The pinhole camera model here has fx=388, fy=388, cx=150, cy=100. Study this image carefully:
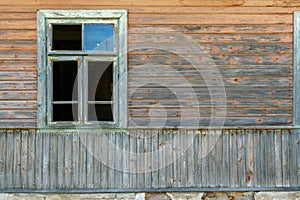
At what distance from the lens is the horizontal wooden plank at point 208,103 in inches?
182

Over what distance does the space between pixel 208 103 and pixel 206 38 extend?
78 centimetres

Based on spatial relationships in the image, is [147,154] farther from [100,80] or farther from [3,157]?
[3,157]

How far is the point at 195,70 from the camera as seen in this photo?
464 centimetres

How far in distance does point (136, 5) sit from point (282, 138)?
7.77ft

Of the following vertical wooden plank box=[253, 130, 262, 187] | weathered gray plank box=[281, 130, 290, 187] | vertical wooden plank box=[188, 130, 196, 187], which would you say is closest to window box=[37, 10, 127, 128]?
vertical wooden plank box=[188, 130, 196, 187]

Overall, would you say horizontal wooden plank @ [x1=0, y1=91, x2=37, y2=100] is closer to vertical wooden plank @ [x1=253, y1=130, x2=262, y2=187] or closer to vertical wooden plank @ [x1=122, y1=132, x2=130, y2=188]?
vertical wooden plank @ [x1=122, y1=132, x2=130, y2=188]

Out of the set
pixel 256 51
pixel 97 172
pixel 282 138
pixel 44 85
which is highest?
pixel 256 51

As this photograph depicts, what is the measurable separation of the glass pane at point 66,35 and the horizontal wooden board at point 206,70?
78 centimetres

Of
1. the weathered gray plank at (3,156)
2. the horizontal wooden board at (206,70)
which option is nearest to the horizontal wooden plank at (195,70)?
the horizontal wooden board at (206,70)

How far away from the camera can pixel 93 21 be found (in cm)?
462

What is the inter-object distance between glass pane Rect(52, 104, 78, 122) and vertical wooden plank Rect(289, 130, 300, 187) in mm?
2637

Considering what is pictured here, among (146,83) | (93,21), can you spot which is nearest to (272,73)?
(146,83)

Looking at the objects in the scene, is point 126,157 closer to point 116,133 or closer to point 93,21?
point 116,133

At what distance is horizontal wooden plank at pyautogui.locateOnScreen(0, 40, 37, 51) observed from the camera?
15.0 feet
